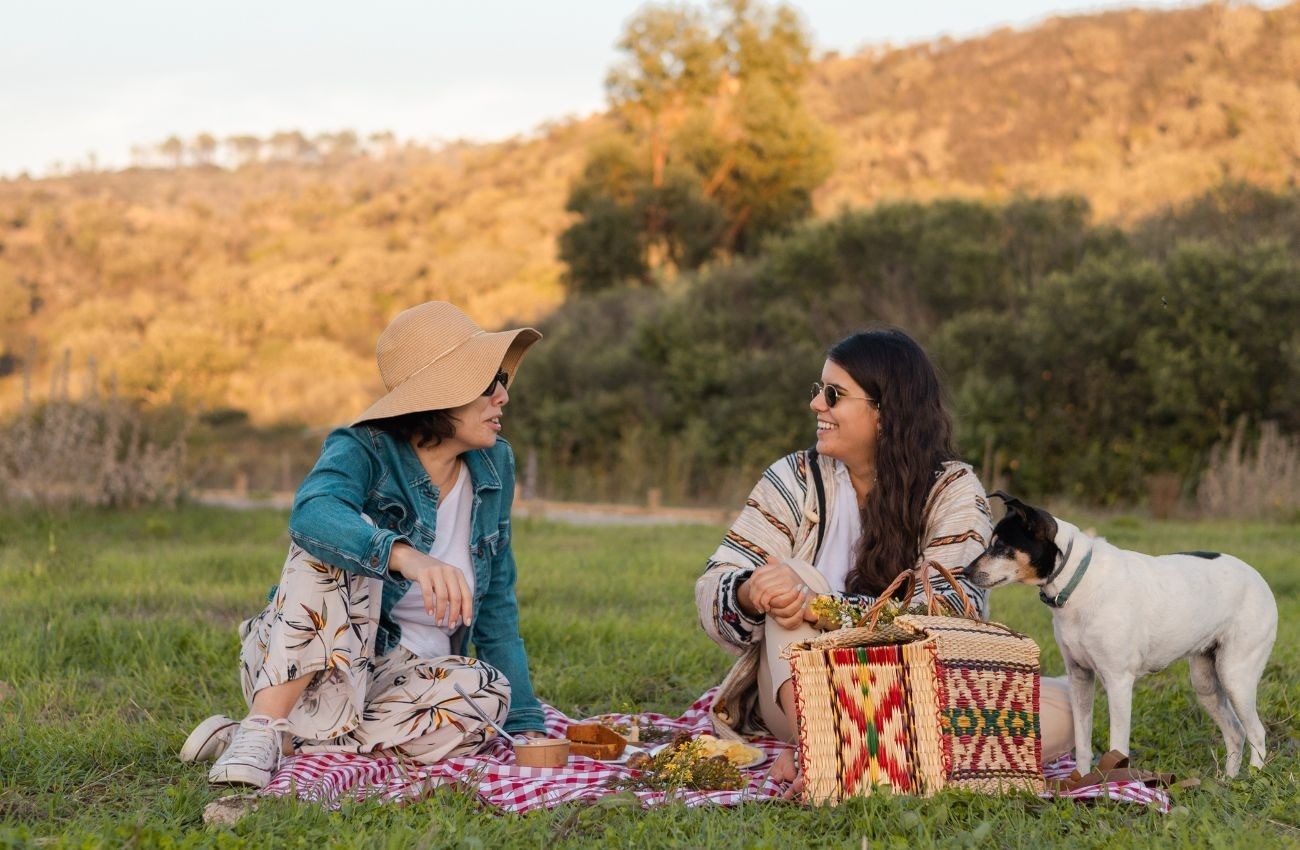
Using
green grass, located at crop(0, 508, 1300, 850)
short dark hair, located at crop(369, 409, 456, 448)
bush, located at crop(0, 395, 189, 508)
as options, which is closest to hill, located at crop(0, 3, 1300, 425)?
bush, located at crop(0, 395, 189, 508)

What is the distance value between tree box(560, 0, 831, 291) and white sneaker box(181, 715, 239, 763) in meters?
29.5

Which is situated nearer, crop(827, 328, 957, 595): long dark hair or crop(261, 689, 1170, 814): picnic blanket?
crop(261, 689, 1170, 814): picnic blanket

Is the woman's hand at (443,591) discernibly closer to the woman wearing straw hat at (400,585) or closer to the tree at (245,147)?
the woman wearing straw hat at (400,585)

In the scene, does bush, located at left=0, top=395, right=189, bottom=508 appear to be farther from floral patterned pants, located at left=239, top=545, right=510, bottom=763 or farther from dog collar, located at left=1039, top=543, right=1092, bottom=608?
dog collar, located at left=1039, top=543, right=1092, bottom=608

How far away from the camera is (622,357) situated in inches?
969

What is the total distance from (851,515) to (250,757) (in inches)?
81.5

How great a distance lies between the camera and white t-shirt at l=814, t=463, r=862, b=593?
431 cm

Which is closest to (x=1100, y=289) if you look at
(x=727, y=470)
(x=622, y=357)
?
(x=727, y=470)

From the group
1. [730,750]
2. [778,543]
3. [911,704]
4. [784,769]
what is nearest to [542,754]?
[730,750]

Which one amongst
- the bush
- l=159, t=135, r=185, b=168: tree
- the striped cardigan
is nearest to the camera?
the striped cardigan

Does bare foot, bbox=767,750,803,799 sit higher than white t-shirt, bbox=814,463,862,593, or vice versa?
white t-shirt, bbox=814,463,862,593

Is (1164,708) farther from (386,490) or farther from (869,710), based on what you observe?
(386,490)

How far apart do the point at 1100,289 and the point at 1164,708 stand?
1386cm

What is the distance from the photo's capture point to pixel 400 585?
13.3 ft
